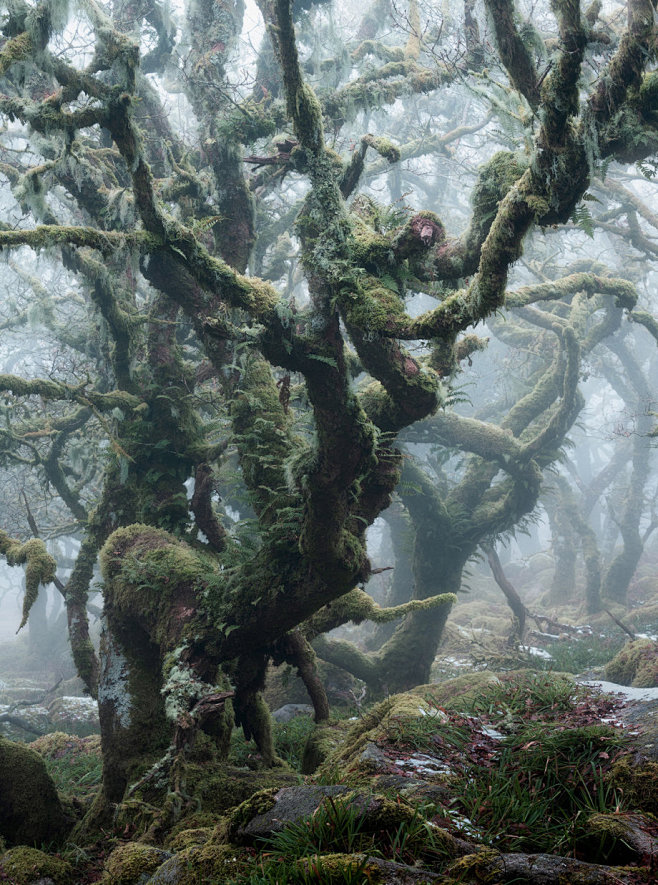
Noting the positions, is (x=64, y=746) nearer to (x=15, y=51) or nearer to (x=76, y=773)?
(x=76, y=773)

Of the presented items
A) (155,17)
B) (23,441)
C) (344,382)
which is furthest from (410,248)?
(155,17)

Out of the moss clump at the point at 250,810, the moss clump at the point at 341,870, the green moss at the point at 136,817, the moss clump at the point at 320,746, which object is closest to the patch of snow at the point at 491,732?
the moss clump at the point at 320,746

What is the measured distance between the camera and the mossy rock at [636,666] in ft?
31.2

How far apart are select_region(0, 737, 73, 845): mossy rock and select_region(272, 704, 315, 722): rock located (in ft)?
18.0

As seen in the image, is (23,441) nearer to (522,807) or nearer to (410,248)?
(410,248)

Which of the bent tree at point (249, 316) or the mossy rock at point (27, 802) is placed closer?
the bent tree at point (249, 316)

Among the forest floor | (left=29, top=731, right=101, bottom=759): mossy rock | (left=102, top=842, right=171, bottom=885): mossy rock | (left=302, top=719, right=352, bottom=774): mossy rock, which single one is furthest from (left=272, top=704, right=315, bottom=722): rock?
(left=102, top=842, right=171, bottom=885): mossy rock

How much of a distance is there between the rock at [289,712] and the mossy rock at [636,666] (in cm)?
569

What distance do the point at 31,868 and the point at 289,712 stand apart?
7.57m

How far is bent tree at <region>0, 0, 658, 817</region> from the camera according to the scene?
14.6ft

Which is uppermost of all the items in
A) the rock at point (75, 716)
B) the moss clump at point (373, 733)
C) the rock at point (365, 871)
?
the rock at point (365, 871)

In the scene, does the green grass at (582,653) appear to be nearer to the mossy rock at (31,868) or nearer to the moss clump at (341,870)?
the mossy rock at (31,868)

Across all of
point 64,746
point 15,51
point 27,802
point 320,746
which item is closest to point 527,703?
point 320,746

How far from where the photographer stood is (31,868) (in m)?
4.35
